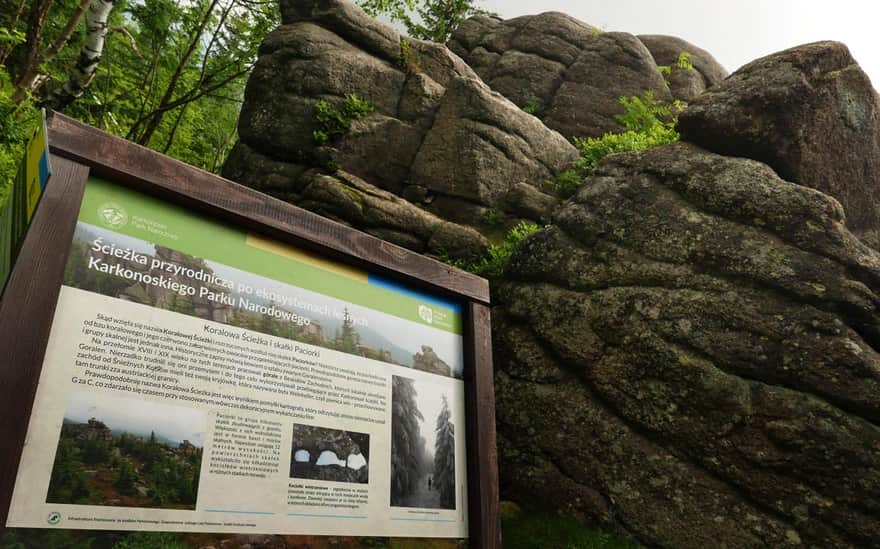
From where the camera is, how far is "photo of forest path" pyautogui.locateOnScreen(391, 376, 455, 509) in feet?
12.8

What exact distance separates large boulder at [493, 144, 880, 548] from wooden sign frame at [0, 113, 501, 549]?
2480 millimetres

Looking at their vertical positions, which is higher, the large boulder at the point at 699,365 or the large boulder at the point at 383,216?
the large boulder at the point at 383,216

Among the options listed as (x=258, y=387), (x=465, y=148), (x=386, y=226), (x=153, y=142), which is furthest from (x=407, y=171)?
(x=153, y=142)

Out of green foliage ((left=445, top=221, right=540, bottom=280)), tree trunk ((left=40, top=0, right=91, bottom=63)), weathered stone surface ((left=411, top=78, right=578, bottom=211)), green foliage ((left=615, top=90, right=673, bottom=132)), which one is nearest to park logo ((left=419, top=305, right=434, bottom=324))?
green foliage ((left=445, top=221, right=540, bottom=280))

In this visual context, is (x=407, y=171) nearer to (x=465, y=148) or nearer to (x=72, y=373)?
(x=465, y=148)

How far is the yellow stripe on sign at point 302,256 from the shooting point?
3.79 m

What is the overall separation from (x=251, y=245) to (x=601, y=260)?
5.20 m

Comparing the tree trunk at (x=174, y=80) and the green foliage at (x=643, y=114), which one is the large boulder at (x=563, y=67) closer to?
the green foliage at (x=643, y=114)

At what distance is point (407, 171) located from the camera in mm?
12648

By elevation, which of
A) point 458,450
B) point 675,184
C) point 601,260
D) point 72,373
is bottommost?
point 458,450

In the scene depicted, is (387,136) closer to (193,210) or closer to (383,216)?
(383,216)

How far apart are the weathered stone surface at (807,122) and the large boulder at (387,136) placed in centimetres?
371

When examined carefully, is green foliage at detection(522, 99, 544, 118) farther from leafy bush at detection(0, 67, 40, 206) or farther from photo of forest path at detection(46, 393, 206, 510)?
photo of forest path at detection(46, 393, 206, 510)

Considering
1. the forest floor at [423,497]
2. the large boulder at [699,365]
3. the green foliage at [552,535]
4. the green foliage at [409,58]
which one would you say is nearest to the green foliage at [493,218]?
the large boulder at [699,365]
